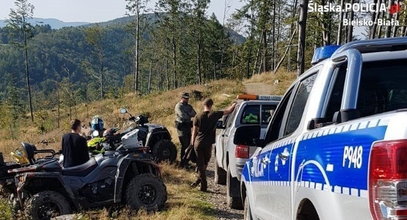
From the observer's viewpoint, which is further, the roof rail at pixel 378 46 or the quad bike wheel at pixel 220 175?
the quad bike wheel at pixel 220 175

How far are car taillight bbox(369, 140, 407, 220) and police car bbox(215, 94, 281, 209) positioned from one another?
5968 millimetres

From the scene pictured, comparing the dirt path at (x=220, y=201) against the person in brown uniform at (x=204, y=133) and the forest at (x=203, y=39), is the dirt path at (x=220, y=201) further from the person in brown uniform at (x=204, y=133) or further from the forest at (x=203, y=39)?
the forest at (x=203, y=39)

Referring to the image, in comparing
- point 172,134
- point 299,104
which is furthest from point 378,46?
point 172,134

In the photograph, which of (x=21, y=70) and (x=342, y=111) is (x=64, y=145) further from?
(x=21, y=70)

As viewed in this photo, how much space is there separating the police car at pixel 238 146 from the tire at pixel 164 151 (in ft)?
5.74

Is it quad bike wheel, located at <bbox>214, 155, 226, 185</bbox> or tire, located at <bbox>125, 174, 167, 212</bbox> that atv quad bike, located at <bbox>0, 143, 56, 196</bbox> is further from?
quad bike wheel, located at <bbox>214, 155, 226, 185</bbox>

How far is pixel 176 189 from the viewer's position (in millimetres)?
10242

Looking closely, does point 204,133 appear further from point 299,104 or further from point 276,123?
point 299,104

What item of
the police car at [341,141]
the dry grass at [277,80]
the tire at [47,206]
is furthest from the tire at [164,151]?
the dry grass at [277,80]

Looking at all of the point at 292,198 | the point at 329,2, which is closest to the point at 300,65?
the point at 292,198

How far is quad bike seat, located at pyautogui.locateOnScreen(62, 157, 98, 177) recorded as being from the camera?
787cm

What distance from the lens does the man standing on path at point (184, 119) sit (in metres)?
12.5

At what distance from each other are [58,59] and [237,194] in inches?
7553

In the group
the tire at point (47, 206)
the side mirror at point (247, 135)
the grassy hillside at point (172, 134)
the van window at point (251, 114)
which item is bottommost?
the grassy hillside at point (172, 134)
